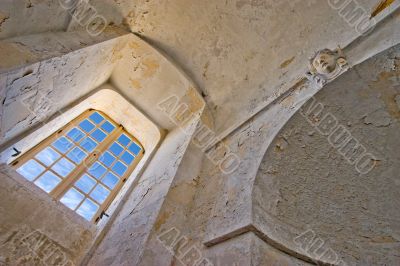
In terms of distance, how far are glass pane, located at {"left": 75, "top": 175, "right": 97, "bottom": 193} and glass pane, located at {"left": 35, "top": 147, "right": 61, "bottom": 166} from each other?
1.20 ft

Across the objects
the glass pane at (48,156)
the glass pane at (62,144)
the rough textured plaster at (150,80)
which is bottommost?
the glass pane at (48,156)

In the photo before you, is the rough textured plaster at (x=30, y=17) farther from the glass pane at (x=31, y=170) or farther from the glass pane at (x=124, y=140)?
the glass pane at (x=124, y=140)

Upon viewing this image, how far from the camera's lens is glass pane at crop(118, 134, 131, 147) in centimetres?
435

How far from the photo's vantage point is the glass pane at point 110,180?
3.72 metres

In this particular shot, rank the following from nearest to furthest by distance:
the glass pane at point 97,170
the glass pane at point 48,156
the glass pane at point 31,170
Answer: the glass pane at point 31,170
the glass pane at point 48,156
the glass pane at point 97,170

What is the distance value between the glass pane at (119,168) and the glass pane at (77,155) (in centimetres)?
44

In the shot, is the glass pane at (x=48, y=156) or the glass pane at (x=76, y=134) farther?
the glass pane at (x=76, y=134)

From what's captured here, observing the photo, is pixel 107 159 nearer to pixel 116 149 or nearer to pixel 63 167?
pixel 116 149

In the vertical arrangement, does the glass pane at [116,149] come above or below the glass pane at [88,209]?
above

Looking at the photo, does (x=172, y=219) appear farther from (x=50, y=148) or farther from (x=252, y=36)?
(x=252, y=36)

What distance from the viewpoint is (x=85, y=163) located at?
3623mm

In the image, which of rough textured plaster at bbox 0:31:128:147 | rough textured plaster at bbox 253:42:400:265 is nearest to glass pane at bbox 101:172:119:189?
rough textured plaster at bbox 0:31:128:147

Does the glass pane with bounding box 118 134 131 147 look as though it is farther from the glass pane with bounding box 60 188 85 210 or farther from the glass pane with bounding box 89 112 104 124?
the glass pane with bounding box 60 188 85 210

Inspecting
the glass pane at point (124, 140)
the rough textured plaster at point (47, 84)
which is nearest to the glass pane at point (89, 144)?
the glass pane at point (124, 140)
